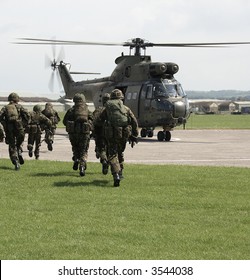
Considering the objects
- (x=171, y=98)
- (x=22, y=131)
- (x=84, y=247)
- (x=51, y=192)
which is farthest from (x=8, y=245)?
(x=171, y=98)

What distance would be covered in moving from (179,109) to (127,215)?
19722 millimetres

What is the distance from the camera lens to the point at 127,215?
1063cm

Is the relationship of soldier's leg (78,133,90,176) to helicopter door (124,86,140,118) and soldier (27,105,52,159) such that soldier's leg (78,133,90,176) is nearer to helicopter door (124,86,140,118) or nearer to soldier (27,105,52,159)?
soldier (27,105,52,159)

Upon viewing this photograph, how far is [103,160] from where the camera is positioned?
50.8 ft

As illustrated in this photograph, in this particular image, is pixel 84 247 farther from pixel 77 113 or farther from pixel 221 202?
pixel 77 113

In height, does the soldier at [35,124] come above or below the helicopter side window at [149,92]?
below

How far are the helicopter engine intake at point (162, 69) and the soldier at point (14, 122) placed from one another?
14316 mm

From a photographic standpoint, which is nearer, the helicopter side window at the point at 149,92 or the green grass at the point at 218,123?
the helicopter side window at the point at 149,92

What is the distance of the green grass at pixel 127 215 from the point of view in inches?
329

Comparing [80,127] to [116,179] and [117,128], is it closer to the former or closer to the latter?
[117,128]

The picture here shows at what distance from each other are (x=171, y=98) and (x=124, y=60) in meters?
3.53

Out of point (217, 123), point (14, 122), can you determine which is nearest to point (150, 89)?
point (14, 122)

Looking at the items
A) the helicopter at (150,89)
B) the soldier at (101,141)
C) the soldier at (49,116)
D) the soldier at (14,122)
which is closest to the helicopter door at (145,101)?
the helicopter at (150,89)

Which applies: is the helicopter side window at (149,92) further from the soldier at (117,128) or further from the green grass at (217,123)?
the green grass at (217,123)
